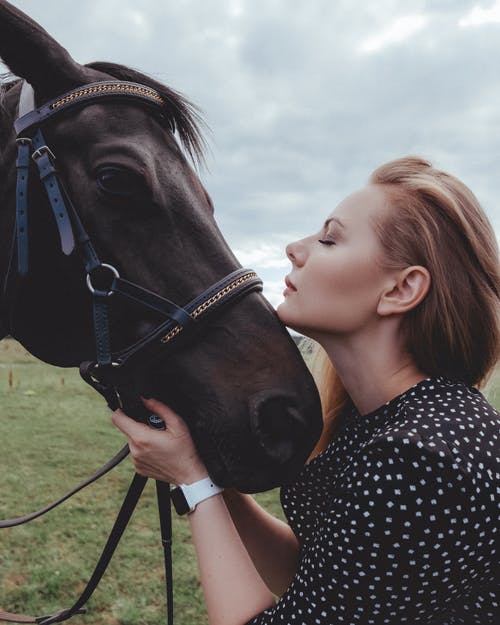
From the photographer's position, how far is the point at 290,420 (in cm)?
170

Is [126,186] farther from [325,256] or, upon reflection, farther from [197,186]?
[325,256]

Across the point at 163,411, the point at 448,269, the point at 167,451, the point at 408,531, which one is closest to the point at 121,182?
the point at 163,411

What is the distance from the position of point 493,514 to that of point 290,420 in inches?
25.5

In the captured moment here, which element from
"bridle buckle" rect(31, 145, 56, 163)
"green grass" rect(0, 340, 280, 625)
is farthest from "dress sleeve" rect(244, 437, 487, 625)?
"green grass" rect(0, 340, 280, 625)

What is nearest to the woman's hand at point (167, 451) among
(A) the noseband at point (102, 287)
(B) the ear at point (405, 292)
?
(A) the noseband at point (102, 287)

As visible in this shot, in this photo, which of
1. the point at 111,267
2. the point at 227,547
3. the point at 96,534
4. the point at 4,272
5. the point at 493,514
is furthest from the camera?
the point at 96,534

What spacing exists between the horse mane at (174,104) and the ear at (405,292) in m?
1.21

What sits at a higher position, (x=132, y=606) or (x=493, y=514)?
(x=493, y=514)

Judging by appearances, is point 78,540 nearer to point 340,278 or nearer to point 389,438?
point 340,278

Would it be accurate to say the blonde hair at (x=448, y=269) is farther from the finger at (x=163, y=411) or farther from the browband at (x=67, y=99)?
the browband at (x=67, y=99)

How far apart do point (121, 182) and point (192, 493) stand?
3.64 ft

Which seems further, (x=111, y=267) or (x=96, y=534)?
(x=96, y=534)

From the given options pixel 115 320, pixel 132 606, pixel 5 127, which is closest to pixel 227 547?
pixel 115 320

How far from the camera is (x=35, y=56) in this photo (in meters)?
2.01
